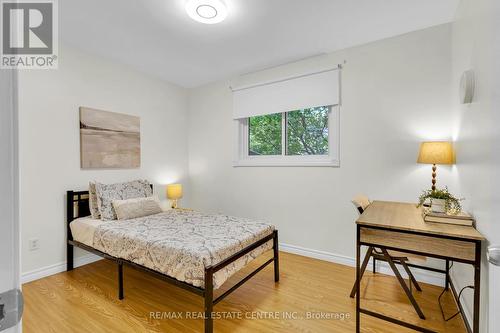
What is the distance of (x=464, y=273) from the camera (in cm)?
180

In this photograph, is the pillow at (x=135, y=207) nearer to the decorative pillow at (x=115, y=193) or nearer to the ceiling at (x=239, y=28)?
the decorative pillow at (x=115, y=193)

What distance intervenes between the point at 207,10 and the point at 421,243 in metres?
2.38

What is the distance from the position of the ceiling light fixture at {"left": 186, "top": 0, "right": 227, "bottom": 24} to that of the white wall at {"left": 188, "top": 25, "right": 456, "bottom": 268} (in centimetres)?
128

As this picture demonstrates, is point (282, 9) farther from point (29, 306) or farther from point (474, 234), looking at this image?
point (29, 306)

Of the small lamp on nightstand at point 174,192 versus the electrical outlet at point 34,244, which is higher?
the small lamp on nightstand at point 174,192

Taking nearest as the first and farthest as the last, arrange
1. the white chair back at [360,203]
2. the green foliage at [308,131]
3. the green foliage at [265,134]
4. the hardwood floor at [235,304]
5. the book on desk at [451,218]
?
the book on desk at [451,218], the hardwood floor at [235,304], the white chair back at [360,203], the green foliage at [308,131], the green foliage at [265,134]

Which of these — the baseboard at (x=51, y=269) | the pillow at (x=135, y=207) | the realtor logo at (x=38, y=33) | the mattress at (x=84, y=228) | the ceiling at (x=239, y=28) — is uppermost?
the ceiling at (x=239, y=28)

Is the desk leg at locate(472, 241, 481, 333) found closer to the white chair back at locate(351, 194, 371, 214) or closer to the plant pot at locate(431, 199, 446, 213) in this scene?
the plant pot at locate(431, 199, 446, 213)

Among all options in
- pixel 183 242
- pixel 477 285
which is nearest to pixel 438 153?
pixel 477 285

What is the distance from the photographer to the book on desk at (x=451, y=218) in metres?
1.52

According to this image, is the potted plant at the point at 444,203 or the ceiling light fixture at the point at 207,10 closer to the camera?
the potted plant at the point at 444,203

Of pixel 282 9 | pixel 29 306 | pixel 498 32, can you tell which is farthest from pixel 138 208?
pixel 498 32

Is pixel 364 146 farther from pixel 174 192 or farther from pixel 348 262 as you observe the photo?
pixel 174 192

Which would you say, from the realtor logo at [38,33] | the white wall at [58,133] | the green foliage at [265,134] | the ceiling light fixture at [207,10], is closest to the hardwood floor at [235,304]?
the white wall at [58,133]
